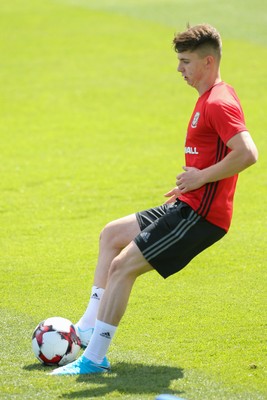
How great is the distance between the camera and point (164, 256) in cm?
724

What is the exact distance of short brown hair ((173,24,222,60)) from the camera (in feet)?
24.1

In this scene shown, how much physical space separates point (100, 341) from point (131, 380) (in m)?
0.39

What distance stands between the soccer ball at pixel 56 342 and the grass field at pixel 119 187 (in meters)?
0.17

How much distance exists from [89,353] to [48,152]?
10.7 m

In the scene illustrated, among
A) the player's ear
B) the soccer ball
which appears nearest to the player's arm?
the player's ear

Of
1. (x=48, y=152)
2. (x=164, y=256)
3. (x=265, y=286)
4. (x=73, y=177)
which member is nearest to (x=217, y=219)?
(x=164, y=256)

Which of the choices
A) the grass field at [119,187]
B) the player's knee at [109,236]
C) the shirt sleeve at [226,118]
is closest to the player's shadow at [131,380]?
the grass field at [119,187]

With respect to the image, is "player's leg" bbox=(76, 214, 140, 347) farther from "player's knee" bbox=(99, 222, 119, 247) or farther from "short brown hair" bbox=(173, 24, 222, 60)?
"short brown hair" bbox=(173, 24, 222, 60)

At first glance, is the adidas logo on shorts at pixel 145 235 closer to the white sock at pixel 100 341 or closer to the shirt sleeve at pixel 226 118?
the white sock at pixel 100 341

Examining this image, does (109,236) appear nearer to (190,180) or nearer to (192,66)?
(190,180)

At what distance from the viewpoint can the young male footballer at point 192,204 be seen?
280 inches

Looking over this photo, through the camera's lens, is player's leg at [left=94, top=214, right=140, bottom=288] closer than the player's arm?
No

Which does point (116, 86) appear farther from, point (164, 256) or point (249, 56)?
point (164, 256)

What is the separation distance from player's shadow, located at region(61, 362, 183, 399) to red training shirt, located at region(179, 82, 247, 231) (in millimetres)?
1229
